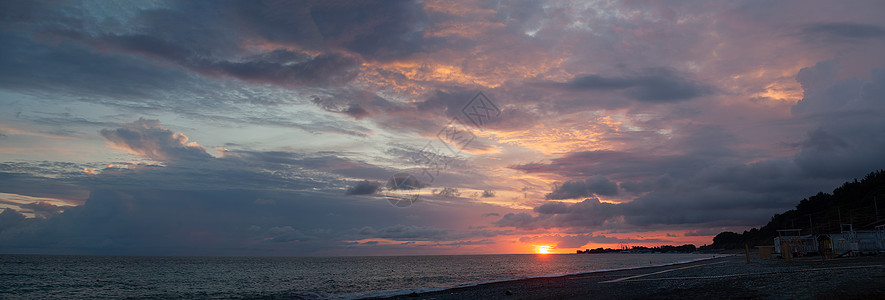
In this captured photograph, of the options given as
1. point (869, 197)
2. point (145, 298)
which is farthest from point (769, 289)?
point (869, 197)

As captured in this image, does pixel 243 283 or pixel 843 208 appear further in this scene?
pixel 843 208

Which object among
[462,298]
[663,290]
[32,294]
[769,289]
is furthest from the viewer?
[32,294]

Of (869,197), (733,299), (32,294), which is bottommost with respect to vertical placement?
(32,294)

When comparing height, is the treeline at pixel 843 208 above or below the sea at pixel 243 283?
above

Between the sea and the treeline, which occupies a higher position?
the treeline

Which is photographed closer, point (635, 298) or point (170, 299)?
point (635, 298)

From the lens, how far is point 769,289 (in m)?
24.2

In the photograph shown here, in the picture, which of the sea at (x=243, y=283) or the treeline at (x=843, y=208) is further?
the treeline at (x=843, y=208)

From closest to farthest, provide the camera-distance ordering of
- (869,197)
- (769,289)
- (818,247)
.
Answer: (769,289), (818,247), (869,197)

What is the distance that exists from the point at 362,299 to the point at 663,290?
77.8 ft

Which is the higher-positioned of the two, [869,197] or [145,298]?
[869,197]

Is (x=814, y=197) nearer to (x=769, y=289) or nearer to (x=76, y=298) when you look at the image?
(x=769, y=289)

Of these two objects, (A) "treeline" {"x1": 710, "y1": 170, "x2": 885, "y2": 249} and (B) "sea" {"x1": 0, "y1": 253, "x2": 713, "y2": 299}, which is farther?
(A) "treeline" {"x1": 710, "y1": 170, "x2": 885, "y2": 249}

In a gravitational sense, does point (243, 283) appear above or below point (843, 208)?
below
